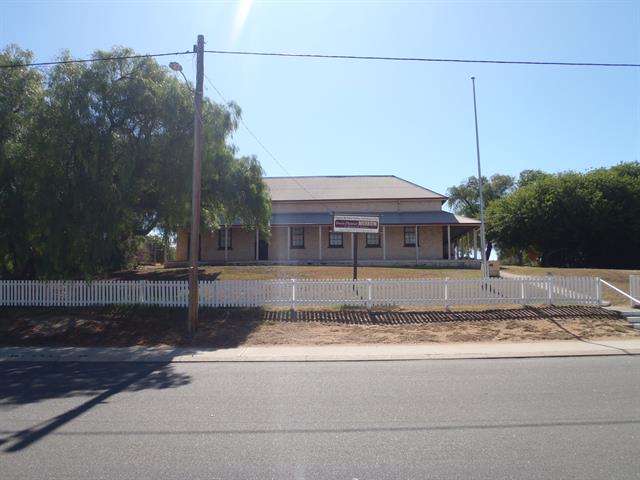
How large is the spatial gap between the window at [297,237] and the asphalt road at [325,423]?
24.7 meters

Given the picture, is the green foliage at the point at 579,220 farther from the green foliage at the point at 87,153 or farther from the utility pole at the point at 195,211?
the utility pole at the point at 195,211

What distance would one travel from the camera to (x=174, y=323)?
14602 mm

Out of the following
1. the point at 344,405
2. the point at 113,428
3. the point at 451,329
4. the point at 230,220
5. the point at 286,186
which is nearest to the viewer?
the point at 113,428

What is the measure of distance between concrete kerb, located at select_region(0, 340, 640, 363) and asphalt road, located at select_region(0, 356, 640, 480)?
144cm

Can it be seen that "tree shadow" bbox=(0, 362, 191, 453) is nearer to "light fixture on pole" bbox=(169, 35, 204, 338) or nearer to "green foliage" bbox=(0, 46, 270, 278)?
"light fixture on pole" bbox=(169, 35, 204, 338)

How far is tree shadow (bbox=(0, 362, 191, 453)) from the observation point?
230 inches

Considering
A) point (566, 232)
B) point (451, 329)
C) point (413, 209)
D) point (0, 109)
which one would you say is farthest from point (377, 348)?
point (566, 232)

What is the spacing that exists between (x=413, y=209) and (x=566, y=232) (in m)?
17.2

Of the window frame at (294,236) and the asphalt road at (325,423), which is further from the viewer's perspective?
the window frame at (294,236)

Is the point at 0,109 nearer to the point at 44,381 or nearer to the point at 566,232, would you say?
the point at 44,381

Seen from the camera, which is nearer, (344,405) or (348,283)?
(344,405)

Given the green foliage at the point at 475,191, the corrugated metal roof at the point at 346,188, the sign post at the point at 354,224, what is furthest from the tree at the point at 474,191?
the sign post at the point at 354,224

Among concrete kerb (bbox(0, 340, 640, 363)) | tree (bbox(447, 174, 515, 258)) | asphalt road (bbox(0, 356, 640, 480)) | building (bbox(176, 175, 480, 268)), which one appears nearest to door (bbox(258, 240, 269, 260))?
building (bbox(176, 175, 480, 268))

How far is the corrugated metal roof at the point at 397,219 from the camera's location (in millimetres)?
31881
